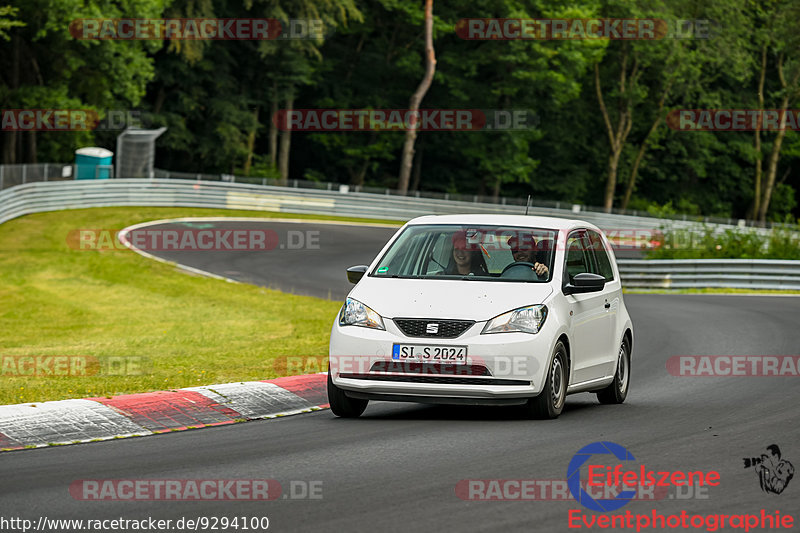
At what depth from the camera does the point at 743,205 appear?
3398 inches

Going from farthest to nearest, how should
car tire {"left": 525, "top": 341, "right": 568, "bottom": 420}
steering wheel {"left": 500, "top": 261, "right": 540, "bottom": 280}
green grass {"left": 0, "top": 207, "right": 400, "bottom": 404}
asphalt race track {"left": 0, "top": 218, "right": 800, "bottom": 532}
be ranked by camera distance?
green grass {"left": 0, "top": 207, "right": 400, "bottom": 404}
steering wheel {"left": 500, "top": 261, "right": 540, "bottom": 280}
car tire {"left": 525, "top": 341, "right": 568, "bottom": 420}
asphalt race track {"left": 0, "top": 218, "right": 800, "bottom": 532}

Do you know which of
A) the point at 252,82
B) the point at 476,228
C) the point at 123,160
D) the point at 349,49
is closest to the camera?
the point at 476,228

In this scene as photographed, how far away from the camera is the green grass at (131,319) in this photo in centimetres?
1328

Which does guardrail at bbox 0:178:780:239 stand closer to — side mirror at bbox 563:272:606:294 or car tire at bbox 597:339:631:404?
car tire at bbox 597:339:631:404

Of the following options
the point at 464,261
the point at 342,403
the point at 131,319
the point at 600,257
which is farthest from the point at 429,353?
the point at 131,319

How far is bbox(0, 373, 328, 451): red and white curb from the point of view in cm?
913

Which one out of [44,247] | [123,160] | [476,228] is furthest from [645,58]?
[476,228]

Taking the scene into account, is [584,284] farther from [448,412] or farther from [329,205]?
[329,205]

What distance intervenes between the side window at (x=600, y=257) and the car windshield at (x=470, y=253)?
100 centimetres

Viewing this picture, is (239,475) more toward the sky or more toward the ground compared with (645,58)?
more toward the ground

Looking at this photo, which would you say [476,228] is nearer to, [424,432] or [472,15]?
[424,432]

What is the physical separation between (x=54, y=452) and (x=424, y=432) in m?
2.73

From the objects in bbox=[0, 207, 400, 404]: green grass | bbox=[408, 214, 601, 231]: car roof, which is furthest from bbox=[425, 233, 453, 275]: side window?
bbox=[0, 207, 400, 404]: green grass

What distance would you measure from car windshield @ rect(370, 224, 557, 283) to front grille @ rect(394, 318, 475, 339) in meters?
0.92
